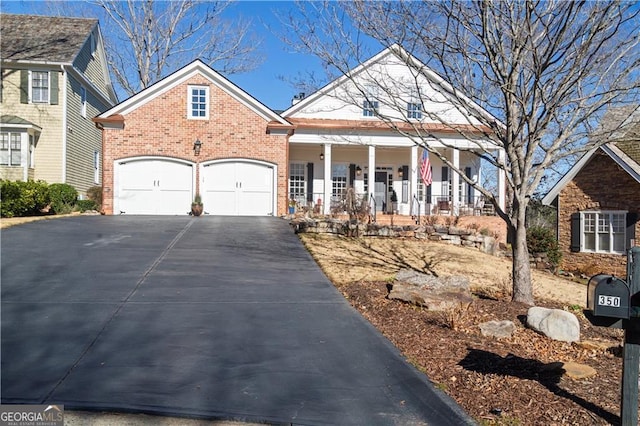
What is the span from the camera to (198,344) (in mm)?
5520

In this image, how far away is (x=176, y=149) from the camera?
65.6 feet

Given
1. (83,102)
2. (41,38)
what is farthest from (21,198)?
(41,38)

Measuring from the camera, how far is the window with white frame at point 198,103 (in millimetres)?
20234

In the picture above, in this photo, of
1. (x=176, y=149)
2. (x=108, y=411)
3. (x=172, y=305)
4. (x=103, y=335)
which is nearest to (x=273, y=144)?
(x=176, y=149)

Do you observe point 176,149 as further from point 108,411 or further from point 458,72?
point 108,411

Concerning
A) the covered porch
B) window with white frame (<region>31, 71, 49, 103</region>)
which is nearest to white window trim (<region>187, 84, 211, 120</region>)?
the covered porch

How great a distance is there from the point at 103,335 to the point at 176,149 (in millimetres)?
15144

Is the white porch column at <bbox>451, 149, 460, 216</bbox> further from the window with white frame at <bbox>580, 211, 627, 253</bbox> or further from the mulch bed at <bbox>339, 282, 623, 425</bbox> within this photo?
the mulch bed at <bbox>339, 282, 623, 425</bbox>

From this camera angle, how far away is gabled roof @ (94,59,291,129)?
20.0 m

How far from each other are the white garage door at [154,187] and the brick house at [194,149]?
36 millimetres

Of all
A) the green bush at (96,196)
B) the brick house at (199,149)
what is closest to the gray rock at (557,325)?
the brick house at (199,149)

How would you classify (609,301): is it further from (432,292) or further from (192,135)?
(192,135)

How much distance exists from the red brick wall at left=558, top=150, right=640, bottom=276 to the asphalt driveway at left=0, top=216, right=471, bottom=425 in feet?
41.7

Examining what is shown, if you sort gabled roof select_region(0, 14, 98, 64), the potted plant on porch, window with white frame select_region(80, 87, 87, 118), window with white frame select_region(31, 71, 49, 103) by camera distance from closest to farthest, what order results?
the potted plant on porch, gabled roof select_region(0, 14, 98, 64), window with white frame select_region(31, 71, 49, 103), window with white frame select_region(80, 87, 87, 118)
